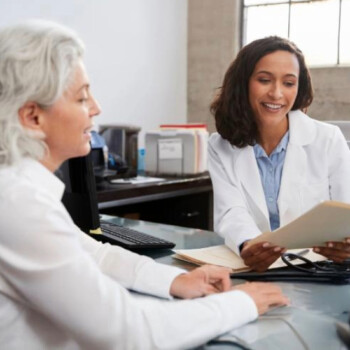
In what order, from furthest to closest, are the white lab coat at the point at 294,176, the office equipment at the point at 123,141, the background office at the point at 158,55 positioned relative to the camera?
1. the background office at the point at 158,55
2. the office equipment at the point at 123,141
3. the white lab coat at the point at 294,176

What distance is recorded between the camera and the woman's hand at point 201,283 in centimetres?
123

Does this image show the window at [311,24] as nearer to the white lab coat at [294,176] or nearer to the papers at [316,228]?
the white lab coat at [294,176]

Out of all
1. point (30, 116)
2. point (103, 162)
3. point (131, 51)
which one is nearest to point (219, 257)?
point (30, 116)

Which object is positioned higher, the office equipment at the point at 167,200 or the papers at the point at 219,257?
the papers at the point at 219,257

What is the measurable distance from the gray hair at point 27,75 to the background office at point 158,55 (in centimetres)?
250

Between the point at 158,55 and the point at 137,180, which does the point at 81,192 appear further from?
the point at 158,55

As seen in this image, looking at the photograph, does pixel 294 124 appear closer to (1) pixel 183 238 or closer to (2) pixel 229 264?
(1) pixel 183 238

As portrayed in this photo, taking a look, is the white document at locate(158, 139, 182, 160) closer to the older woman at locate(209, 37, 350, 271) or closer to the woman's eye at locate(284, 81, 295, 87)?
the older woman at locate(209, 37, 350, 271)

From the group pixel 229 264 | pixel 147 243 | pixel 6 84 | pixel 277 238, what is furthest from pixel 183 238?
pixel 6 84

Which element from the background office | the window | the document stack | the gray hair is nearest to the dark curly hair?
the gray hair

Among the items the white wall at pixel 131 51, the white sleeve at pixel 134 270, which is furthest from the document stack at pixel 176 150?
the white sleeve at pixel 134 270

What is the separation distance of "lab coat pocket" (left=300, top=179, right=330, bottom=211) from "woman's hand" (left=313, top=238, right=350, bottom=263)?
1.62 ft

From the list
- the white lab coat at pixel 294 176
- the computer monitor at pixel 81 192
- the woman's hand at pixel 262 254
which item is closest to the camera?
the woman's hand at pixel 262 254

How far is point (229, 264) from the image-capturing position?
5.02 feet
